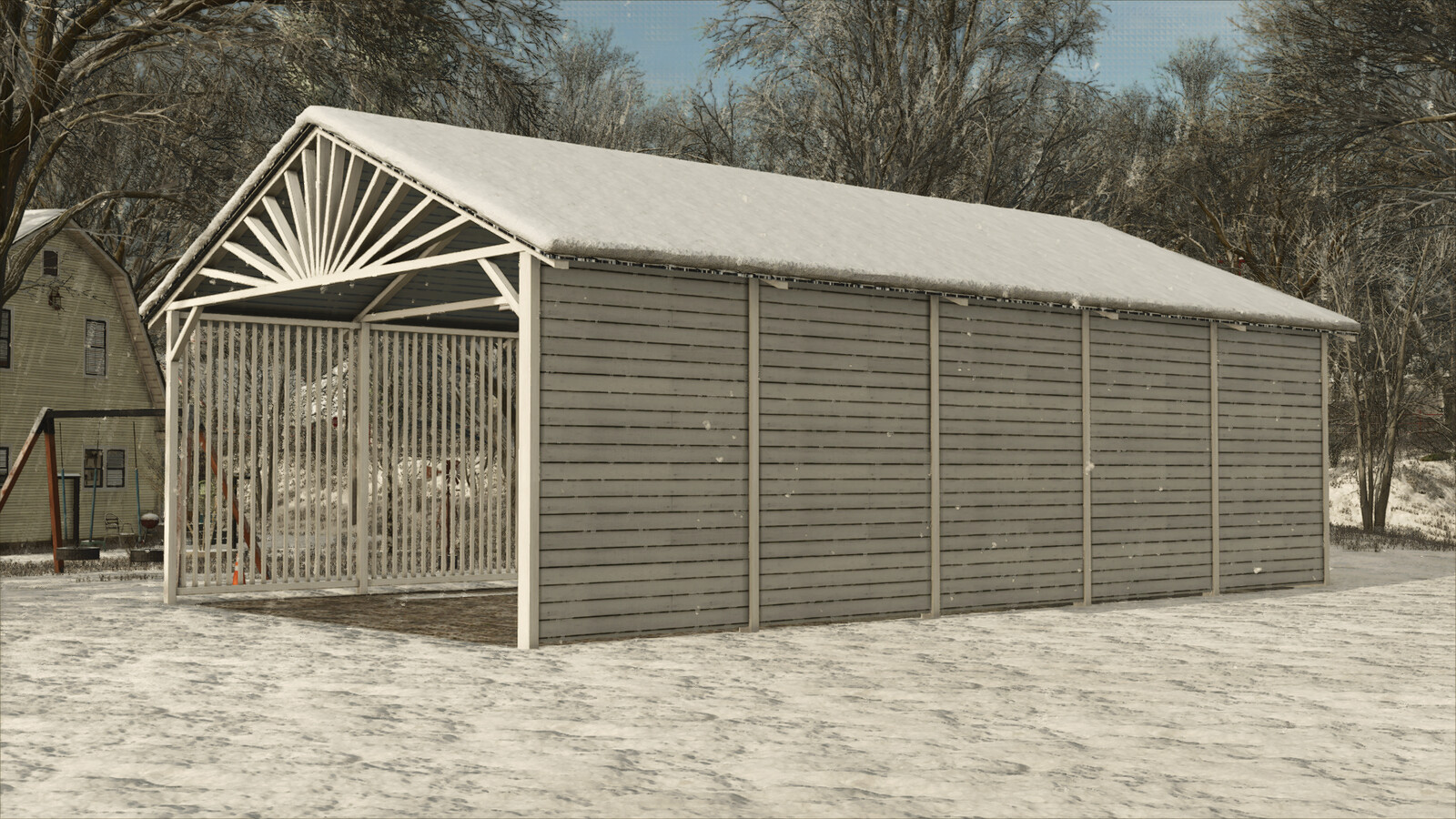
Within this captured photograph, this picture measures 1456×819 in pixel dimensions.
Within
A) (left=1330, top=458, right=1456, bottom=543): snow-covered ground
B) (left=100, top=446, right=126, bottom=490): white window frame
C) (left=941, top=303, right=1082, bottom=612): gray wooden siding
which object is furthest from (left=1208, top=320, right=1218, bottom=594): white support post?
(left=100, top=446, right=126, bottom=490): white window frame

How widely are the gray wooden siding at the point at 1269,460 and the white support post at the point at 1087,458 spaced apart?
1806mm

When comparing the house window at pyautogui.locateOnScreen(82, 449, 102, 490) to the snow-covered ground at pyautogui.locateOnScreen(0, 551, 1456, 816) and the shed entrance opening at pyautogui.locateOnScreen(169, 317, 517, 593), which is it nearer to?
the shed entrance opening at pyautogui.locateOnScreen(169, 317, 517, 593)

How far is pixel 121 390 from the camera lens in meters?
28.7

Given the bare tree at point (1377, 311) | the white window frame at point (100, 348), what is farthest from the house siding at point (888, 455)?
the white window frame at point (100, 348)

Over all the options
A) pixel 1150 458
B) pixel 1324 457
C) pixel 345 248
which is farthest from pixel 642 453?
pixel 1324 457

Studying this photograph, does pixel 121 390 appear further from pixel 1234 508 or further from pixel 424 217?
pixel 1234 508

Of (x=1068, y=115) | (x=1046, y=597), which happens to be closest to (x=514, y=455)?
(x=1046, y=597)

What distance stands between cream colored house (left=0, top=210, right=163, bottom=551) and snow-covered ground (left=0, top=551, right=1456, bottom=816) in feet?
52.2

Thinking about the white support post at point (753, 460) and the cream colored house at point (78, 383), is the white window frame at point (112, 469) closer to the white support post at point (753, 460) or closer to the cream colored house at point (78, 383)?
the cream colored house at point (78, 383)

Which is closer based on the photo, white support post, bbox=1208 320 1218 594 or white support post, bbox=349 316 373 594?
white support post, bbox=349 316 373 594

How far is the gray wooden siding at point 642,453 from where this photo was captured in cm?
1019

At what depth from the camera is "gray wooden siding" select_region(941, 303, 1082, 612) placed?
1246cm

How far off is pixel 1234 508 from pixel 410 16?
37.2 ft

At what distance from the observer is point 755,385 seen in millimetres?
11188
